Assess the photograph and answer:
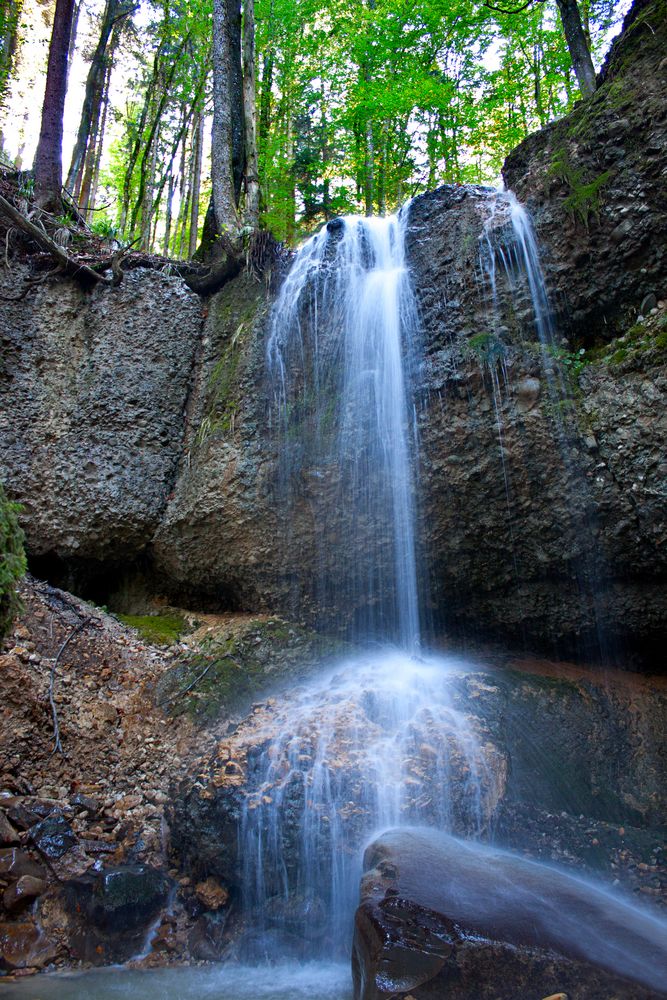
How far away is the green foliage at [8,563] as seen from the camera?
121 inches

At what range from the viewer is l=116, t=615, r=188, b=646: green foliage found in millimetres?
6414

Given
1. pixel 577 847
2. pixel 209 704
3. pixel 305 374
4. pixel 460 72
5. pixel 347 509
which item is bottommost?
pixel 577 847

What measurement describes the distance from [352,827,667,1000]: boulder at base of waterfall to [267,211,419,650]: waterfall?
311 centimetres

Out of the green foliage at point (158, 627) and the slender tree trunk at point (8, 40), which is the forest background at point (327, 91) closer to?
the slender tree trunk at point (8, 40)

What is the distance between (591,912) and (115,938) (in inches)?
113

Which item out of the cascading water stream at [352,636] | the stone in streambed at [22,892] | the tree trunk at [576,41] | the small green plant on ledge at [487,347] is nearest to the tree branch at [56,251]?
the cascading water stream at [352,636]

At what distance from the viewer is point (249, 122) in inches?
402

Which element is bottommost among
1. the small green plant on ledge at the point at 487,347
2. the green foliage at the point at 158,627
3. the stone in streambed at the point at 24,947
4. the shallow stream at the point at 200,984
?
the shallow stream at the point at 200,984

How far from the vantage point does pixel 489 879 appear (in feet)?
10.7

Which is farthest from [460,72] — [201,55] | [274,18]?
[201,55]

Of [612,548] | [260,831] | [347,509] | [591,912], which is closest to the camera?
[591,912]

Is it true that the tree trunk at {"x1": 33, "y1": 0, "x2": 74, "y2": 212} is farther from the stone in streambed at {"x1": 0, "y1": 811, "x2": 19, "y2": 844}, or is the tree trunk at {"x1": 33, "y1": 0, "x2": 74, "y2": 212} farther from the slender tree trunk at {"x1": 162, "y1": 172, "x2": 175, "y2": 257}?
the stone in streambed at {"x1": 0, "y1": 811, "x2": 19, "y2": 844}

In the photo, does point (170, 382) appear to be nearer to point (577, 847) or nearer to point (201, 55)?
point (577, 847)

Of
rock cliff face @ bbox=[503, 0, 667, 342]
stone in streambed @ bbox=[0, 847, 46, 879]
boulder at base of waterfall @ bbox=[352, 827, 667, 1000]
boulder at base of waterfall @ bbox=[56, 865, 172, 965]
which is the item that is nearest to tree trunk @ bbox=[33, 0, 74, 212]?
rock cliff face @ bbox=[503, 0, 667, 342]
